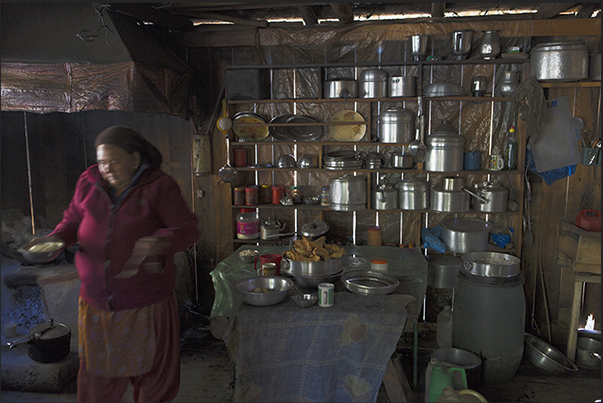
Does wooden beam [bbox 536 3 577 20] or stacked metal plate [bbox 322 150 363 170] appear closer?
wooden beam [bbox 536 3 577 20]

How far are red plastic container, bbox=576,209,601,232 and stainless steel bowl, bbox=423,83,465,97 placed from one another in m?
1.54

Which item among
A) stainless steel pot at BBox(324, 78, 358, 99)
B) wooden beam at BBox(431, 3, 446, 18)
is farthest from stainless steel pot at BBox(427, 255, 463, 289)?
wooden beam at BBox(431, 3, 446, 18)

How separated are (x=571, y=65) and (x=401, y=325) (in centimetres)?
295

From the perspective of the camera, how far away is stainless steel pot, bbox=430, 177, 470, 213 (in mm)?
4324

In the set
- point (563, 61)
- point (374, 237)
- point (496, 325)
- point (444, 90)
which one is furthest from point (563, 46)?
point (496, 325)

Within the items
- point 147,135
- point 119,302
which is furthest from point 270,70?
point 119,302

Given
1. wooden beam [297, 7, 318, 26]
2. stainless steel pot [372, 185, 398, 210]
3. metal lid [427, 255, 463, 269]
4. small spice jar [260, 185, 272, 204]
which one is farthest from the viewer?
small spice jar [260, 185, 272, 204]

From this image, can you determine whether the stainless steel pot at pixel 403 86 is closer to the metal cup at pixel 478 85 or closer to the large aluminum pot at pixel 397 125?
the large aluminum pot at pixel 397 125

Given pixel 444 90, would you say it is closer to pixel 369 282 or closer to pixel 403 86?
pixel 403 86

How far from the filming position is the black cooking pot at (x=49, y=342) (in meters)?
3.40

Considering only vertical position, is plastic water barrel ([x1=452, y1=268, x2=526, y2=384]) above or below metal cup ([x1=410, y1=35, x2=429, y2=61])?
below

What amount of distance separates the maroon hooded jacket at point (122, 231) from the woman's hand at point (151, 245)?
43mm

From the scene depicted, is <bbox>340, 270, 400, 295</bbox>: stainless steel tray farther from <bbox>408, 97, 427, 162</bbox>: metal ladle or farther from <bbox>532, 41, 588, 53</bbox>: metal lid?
<bbox>532, 41, 588, 53</bbox>: metal lid

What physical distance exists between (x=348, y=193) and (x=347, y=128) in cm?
80
